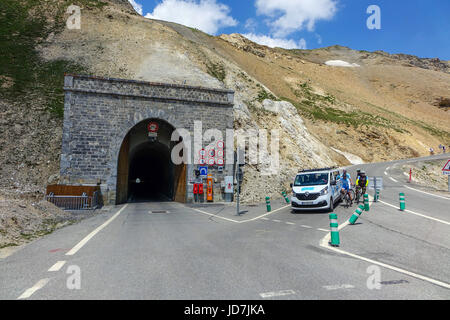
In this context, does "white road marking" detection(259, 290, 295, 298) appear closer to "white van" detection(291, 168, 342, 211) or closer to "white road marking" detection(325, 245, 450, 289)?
"white road marking" detection(325, 245, 450, 289)

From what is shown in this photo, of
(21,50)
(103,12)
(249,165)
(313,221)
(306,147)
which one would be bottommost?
(313,221)

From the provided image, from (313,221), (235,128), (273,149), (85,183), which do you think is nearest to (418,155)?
(273,149)

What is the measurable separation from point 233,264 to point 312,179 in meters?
10.4

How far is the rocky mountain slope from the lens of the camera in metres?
21.7

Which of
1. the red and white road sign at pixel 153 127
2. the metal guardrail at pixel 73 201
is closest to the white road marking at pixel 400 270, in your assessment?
the metal guardrail at pixel 73 201

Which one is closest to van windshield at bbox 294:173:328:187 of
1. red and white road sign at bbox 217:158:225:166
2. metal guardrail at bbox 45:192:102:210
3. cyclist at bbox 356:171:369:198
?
cyclist at bbox 356:171:369:198

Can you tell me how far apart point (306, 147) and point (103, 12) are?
37.5 meters

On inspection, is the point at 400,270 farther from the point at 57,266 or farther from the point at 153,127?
the point at 153,127

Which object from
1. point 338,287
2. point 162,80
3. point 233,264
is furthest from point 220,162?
point 338,287

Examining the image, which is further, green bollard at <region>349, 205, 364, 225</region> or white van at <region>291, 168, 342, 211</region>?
white van at <region>291, 168, 342, 211</region>

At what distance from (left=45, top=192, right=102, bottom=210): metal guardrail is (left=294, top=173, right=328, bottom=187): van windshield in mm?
11467

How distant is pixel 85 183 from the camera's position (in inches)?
762

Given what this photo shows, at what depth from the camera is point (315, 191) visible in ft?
45.0
